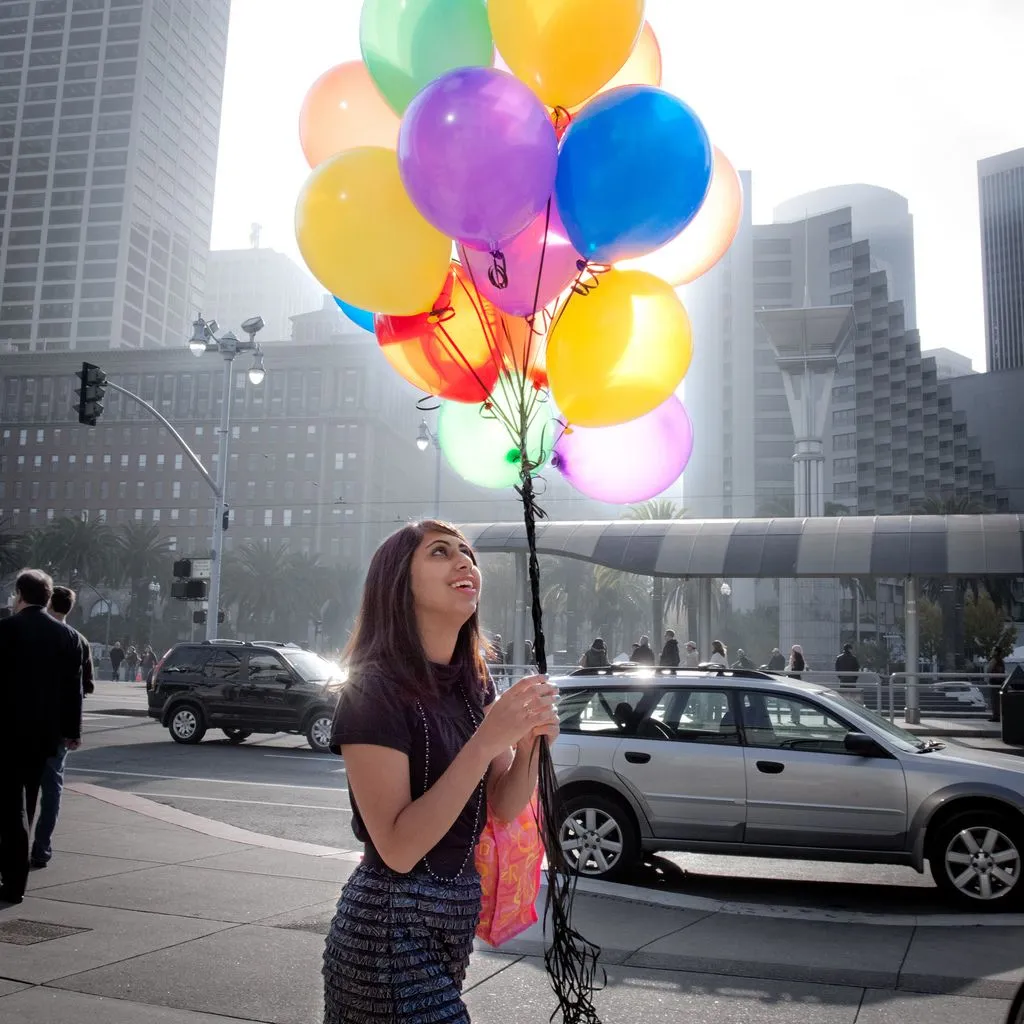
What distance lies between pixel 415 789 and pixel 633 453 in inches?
81.6

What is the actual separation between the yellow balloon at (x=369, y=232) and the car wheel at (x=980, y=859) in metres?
5.69

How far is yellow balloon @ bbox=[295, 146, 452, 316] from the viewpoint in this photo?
352 cm

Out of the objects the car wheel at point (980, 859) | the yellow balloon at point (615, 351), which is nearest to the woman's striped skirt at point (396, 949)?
the yellow balloon at point (615, 351)

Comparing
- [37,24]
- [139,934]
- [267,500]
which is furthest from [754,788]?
[37,24]

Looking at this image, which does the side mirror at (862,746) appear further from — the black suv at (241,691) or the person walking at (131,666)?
the person walking at (131,666)

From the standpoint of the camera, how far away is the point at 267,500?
112 metres

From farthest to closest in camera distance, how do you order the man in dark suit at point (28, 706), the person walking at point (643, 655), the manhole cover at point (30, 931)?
the person walking at point (643, 655) < the man in dark suit at point (28, 706) < the manhole cover at point (30, 931)

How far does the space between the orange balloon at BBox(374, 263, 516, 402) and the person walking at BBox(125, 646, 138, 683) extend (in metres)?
48.4

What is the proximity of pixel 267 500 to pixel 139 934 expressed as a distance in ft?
358

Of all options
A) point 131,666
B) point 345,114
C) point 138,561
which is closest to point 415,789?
point 345,114

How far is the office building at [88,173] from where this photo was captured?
13875cm

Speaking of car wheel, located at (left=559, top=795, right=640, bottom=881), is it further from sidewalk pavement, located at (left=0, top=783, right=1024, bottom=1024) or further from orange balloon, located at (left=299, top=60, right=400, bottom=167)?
orange balloon, located at (left=299, top=60, right=400, bottom=167)

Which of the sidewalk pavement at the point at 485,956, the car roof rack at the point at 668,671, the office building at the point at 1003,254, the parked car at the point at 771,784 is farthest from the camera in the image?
the office building at the point at 1003,254

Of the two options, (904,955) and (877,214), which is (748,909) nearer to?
(904,955)
